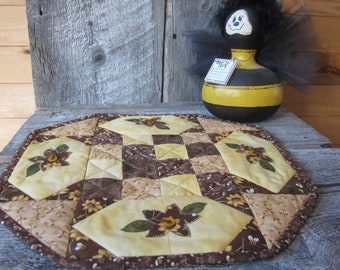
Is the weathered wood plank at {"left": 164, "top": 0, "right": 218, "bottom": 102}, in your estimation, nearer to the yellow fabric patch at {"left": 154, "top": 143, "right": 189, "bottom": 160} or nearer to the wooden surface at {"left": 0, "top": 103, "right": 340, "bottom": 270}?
the wooden surface at {"left": 0, "top": 103, "right": 340, "bottom": 270}

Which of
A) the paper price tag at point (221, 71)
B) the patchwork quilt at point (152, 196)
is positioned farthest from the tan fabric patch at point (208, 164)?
the paper price tag at point (221, 71)

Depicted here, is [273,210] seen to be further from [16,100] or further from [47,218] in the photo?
[16,100]

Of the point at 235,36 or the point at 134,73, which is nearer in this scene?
the point at 235,36

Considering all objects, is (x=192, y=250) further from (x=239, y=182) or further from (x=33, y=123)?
(x=33, y=123)

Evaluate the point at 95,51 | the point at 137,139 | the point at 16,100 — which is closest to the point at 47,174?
the point at 137,139

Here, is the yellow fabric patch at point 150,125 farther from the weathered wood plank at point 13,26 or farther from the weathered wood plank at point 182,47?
the weathered wood plank at point 13,26

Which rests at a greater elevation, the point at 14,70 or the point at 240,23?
the point at 240,23

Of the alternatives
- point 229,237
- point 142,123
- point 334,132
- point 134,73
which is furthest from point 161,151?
point 334,132
